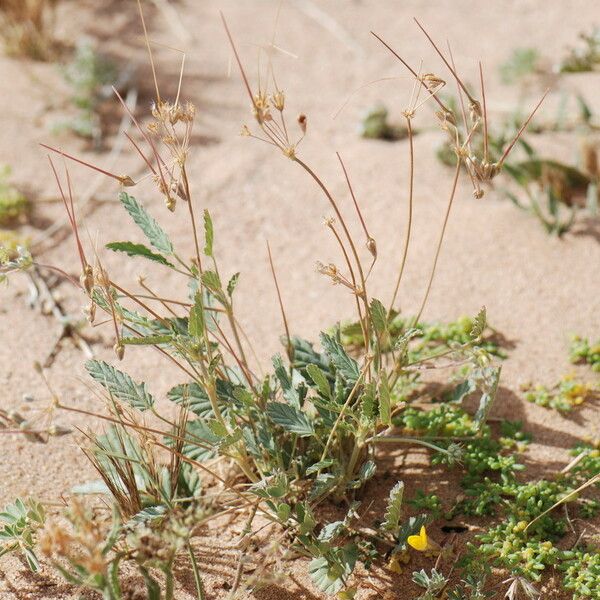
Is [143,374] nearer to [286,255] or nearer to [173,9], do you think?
[286,255]

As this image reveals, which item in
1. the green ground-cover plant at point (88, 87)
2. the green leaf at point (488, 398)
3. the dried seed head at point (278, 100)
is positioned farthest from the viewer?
the green ground-cover plant at point (88, 87)

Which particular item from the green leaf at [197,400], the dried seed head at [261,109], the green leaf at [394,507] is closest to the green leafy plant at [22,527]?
the green leaf at [197,400]

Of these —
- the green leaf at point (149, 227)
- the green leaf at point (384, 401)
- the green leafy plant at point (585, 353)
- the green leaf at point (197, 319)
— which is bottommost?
the green leafy plant at point (585, 353)

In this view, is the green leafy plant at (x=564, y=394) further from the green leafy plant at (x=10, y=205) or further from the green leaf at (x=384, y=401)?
the green leafy plant at (x=10, y=205)

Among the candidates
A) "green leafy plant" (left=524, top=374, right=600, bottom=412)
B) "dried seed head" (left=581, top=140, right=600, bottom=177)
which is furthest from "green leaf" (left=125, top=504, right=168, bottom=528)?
"dried seed head" (left=581, top=140, right=600, bottom=177)

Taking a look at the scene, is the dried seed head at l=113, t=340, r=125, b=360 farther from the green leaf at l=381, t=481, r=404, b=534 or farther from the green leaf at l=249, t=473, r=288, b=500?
the green leaf at l=381, t=481, r=404, b=534

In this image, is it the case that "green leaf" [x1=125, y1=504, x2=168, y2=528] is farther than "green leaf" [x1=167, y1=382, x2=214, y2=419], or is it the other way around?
"green leaf" [x1=167, y1=382, x2=214, y2=419]
